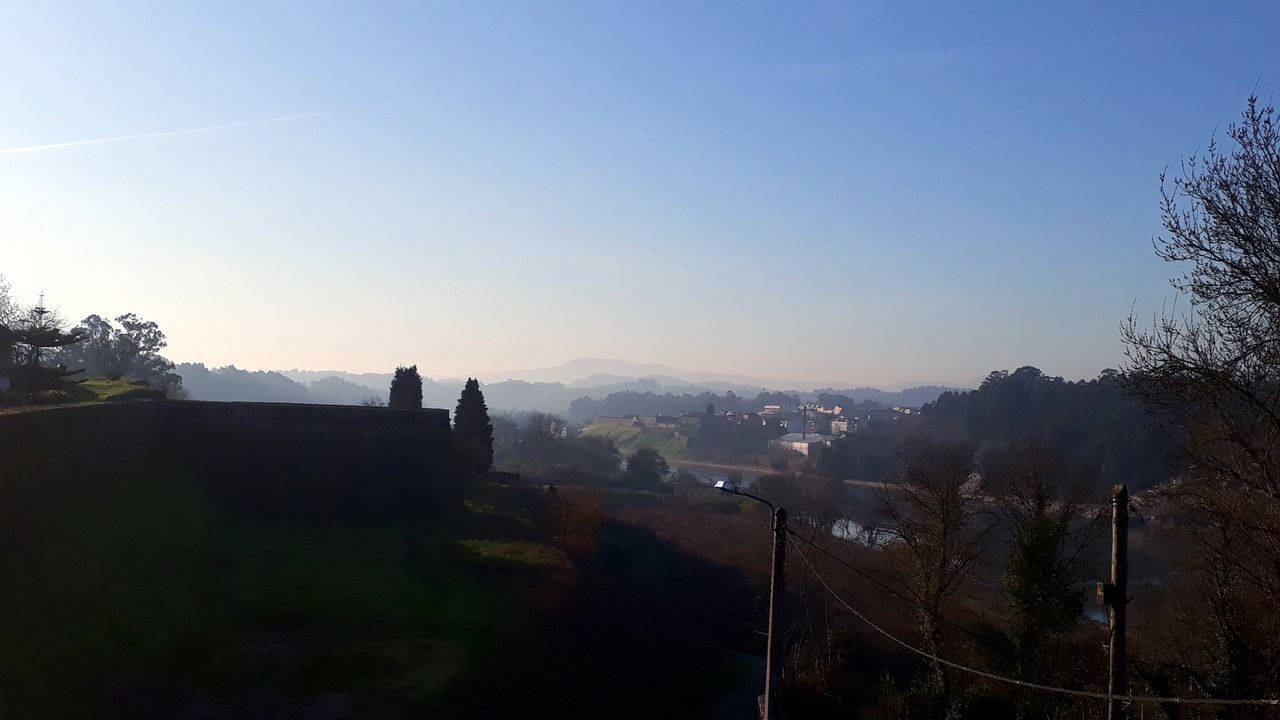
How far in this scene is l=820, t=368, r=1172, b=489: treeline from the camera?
6325 centimetres

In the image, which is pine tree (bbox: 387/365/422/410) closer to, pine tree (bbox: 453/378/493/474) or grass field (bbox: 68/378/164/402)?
pine tree (bbox: 453/378/493/474)

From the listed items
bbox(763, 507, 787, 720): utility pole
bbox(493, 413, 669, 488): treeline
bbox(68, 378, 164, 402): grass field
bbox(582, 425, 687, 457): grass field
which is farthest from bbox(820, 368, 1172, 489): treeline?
bbox(763, 507, 787, 720): utility pole

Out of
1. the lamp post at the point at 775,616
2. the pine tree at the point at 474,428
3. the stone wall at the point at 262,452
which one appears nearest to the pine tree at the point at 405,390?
the pine tree at the point at 474,428

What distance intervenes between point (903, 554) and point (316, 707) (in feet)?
46.8

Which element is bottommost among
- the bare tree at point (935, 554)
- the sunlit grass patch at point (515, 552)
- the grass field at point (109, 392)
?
the sunlit grass patch at point (515, 552)

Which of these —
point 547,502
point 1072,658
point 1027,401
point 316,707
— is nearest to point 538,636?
point 316,707

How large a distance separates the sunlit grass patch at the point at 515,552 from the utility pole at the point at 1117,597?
668 inches

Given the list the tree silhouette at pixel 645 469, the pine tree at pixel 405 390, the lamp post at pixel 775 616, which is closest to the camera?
the lamp post at pixel 775 616

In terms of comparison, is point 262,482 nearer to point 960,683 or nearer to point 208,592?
point 208,592

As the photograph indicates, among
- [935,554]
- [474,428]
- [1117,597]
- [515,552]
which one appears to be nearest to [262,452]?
[515,552]

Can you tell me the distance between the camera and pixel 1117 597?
10.0 metres

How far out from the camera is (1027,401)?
8794 centimetres

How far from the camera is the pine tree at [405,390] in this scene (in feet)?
157

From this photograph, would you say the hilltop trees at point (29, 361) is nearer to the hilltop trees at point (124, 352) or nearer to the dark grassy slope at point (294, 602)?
the dark grassy slope at point (294, 602)
